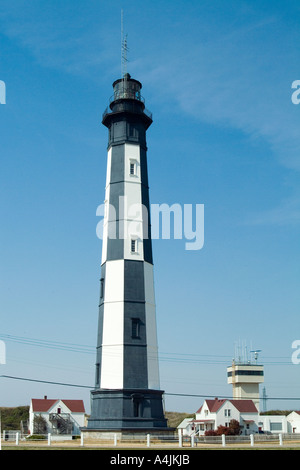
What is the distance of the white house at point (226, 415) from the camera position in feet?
205

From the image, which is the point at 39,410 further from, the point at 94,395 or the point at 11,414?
the point at 94,395

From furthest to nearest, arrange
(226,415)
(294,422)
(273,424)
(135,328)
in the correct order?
(294,422) < (273,424) < (226,415) < (135,328)

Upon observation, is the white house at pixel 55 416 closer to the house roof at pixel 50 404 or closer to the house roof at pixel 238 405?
the house roof at pixel 50 404

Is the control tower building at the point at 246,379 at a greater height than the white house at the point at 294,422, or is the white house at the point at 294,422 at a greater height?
the control tower building at the point at 246,379

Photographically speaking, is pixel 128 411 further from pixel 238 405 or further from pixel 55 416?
pixel 238 405

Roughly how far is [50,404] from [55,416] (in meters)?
1.56

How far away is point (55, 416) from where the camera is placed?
55750 mm

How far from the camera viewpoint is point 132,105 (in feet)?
131

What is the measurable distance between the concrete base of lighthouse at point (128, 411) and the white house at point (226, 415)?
29765 millimetres

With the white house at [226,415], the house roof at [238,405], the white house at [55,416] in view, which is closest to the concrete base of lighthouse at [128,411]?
the white house at [55,416]

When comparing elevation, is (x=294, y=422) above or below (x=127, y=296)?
below

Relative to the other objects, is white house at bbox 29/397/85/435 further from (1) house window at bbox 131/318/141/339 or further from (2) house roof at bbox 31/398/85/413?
(1) house window at bbox 131/318/141/339

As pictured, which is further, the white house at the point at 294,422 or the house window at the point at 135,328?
the white house at the point at 294,422

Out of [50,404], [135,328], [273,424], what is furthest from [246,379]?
[135,328]
